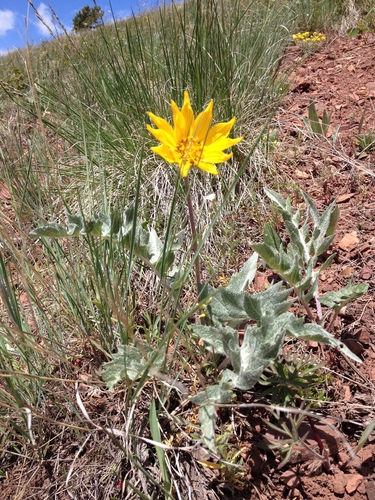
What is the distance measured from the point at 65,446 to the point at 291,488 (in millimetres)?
Result: 584

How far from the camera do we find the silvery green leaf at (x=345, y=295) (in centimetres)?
102

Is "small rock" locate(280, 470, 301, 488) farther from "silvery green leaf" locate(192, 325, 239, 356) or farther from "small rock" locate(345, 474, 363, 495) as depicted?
"silvery green leaf" locate(192, 325, 239, 356)

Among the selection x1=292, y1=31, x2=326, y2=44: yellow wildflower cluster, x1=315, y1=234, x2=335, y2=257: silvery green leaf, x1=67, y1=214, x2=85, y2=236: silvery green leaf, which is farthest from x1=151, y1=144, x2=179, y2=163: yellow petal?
A: x1=292, y1=31, x2=326, y2=44: yellow wildflower cluster

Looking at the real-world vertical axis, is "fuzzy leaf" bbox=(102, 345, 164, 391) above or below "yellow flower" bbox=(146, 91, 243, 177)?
below

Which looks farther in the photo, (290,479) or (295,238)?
(295,238)

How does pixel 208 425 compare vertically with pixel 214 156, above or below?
below

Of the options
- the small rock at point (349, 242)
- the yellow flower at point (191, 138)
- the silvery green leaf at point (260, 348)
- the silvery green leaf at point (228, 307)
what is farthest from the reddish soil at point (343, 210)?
the yellow flower at point (191, 138)

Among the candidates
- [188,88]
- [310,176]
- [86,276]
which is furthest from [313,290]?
[188,88]

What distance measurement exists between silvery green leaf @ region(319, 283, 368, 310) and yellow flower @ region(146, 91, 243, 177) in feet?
1.51

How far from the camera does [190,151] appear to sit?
103 centimetres

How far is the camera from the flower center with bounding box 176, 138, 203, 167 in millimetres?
1004

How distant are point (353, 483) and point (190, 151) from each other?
2.91ft

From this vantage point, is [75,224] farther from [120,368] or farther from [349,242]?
[349,242]

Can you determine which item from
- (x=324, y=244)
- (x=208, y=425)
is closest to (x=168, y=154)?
(x=324, y=244)
